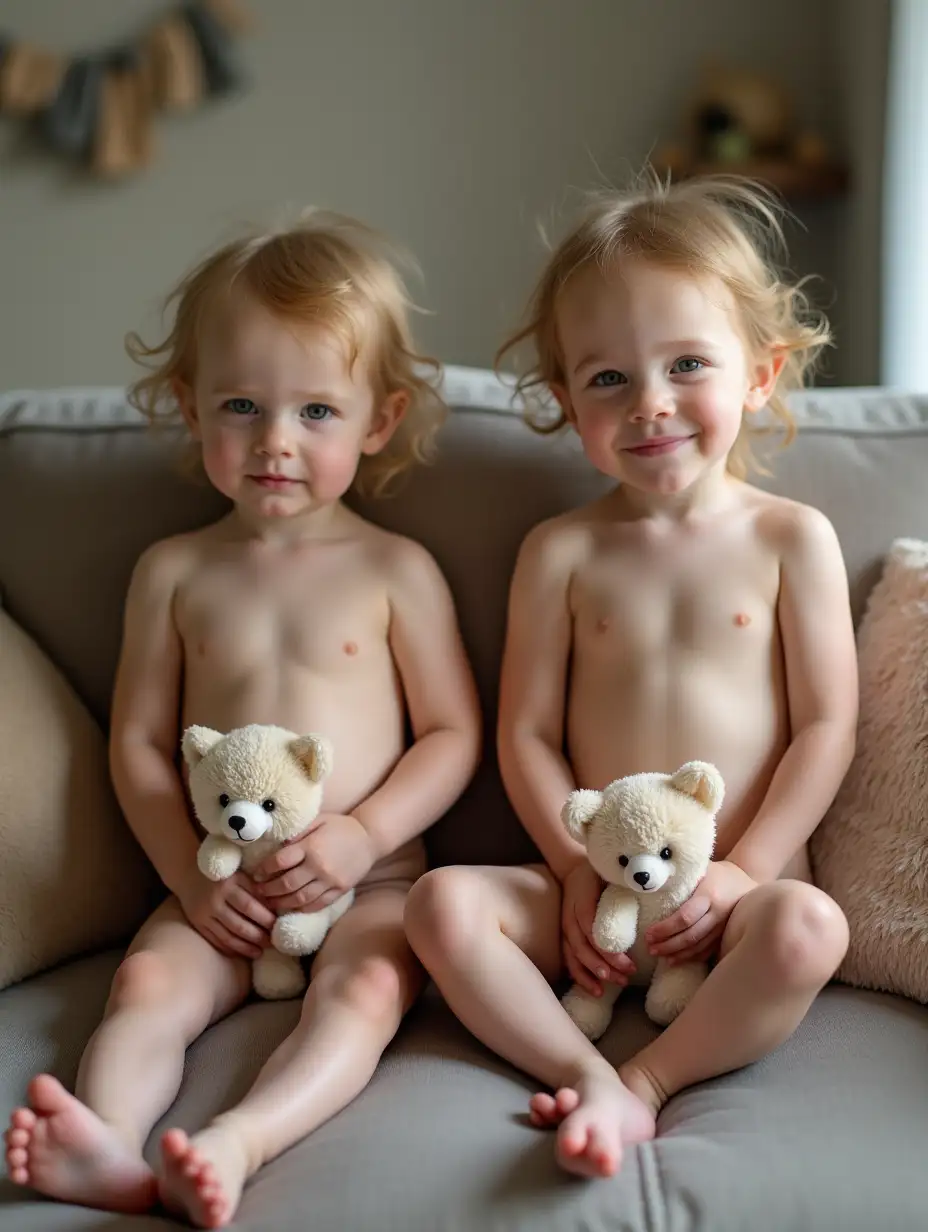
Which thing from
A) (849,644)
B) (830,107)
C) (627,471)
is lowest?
(849,644)

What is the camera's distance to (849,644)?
1.25 metres

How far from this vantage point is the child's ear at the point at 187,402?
4.46 feet

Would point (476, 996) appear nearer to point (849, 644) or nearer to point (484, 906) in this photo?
point (484, 906)

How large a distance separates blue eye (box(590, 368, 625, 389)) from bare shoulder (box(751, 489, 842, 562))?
194 mm

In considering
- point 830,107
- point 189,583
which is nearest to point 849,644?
point 189,583

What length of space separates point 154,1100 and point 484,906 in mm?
303

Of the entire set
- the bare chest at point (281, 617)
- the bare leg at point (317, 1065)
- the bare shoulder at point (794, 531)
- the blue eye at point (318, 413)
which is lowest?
the bare leg at point (317, 1065)

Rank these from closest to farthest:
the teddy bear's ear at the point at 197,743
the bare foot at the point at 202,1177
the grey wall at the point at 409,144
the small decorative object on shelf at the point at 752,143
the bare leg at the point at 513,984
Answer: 1. the bare foot at the point at 202,1177
2. the bare leg at the point at 513,984
3. the teddy bear's ear at the point at 197,743
4. the small decorative object on shelf at the point at 752,143
5. the grey wall at the point at 409,144

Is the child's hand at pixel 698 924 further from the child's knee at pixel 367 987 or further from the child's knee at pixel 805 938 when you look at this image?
the child's knee at pixel 367 987

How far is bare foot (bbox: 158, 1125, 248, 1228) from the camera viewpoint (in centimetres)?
86

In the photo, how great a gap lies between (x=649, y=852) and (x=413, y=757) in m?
0.32

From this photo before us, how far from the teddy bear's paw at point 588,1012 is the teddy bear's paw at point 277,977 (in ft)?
0.80

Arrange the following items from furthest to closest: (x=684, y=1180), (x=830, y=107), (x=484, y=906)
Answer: (x=830, y=107) → (x=484, y=906) → (x=684, y=1180)

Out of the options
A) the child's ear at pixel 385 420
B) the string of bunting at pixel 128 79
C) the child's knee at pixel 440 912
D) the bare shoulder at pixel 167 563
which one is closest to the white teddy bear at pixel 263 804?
the child's knee at pixel 440 912
